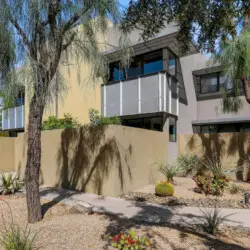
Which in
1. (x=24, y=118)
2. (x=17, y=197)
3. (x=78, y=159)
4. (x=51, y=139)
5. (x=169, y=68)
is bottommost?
(x=17, y=197)

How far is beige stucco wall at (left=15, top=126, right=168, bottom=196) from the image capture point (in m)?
7.98

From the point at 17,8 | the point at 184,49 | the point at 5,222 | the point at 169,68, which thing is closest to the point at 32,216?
the point at 5,222

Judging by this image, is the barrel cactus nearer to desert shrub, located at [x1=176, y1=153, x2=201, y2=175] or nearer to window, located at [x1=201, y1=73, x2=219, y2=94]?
desert shrub, located at [x1=176, y1=153, x2=201, y2=175]

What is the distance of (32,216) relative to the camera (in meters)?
5.23

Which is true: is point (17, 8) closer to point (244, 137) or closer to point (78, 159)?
point (78, 159)

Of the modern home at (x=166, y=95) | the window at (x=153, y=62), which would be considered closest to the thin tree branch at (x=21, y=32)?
the modern home at (x=166, y=95)

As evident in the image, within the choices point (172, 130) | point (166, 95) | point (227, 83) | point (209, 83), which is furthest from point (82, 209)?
point (209, 83)

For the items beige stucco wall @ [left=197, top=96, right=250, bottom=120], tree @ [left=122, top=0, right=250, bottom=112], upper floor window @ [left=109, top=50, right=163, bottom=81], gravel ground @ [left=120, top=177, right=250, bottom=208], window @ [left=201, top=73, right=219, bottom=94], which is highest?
upper floor window @ [left=109, top=50, right=163, bottom=81]

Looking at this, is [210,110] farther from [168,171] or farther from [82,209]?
[82,209]

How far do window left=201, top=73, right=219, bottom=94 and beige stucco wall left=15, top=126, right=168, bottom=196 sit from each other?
479cm

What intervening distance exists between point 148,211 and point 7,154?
10537 millimetres

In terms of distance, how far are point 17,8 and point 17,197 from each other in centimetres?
555

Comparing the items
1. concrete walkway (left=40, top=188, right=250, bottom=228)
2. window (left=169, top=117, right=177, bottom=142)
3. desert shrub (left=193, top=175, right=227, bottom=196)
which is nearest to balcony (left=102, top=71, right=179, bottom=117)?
window (left=169, top=117, right=177, bottom=142)

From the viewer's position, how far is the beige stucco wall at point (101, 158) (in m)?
7.98
